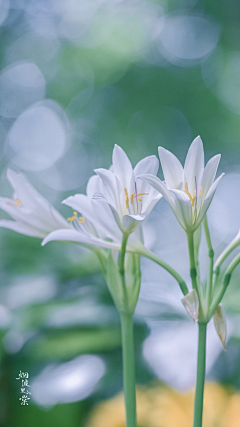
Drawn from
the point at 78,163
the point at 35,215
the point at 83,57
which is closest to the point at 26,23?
the point at 83,57

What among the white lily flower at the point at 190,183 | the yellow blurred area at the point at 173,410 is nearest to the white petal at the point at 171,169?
the white lily flower at the point at 190,183

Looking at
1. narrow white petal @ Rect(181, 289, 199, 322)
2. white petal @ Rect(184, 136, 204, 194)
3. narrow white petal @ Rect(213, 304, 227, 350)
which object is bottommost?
narrow white petal @ Rect(213, 304, 227, 350)

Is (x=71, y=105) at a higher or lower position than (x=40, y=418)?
higher

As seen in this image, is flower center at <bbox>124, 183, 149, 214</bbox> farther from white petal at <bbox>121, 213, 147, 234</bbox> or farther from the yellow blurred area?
the yellow blurred area

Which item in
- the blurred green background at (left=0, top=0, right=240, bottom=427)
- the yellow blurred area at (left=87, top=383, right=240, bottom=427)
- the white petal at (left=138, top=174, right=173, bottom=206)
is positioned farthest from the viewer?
the blurred green background at (left=0, top=0, right=240, bottom=427)

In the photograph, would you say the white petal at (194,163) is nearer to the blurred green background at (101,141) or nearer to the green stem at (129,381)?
the green stem at (129,381)

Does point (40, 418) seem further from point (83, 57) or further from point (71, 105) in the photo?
point (83, 57)

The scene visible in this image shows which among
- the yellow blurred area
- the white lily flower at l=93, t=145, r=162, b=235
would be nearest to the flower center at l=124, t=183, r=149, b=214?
the white lily flower at l=93, t=145, r=162, b=235

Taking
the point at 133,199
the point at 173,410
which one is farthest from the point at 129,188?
the point at 173,410
